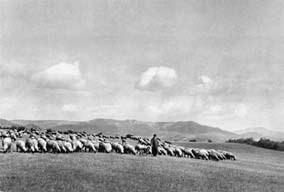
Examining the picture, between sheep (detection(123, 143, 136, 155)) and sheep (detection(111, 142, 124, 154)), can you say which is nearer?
sheep (detection(111, 142, 124, 154))

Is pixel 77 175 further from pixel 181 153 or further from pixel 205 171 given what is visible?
pixel 181 153

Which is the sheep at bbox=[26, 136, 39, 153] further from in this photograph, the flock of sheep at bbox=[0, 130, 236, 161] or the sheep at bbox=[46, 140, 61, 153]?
the sheep at bbox=[46, 140, 61, 153]

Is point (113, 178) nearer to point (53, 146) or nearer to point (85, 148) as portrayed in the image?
point (53, 146)

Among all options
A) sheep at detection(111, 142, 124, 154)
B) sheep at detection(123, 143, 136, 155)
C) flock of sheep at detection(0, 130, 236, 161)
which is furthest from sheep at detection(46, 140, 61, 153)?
sheep at detection(123, 143, 136, 155)

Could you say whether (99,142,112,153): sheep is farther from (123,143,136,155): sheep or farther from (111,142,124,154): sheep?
(123,143,136,155): sheep

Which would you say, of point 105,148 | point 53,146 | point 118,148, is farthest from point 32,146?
point 118,148

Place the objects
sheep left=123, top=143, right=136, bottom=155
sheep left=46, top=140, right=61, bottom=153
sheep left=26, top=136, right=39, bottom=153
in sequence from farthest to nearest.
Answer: sheep left=123, top=143, right=136, bottom=155, sheep left=46, top=140, right=61, bottom=153, sheep left=26, top=136, right=39, bottom=153

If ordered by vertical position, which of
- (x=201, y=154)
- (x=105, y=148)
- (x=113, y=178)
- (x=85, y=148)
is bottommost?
(x=113, y=178)

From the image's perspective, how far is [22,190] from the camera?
13.4m

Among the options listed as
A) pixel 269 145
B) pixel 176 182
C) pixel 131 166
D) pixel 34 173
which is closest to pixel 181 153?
pixel 131 166

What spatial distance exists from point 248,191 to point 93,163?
9263 millimetres

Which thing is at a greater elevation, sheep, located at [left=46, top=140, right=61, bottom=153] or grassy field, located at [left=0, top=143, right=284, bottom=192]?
sheep, located at [left=46, top=140, right=61, bottom=153]

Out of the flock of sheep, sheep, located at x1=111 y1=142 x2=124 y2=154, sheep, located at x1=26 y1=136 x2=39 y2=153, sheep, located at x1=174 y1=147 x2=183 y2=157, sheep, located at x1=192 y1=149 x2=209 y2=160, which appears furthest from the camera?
sheep, located at x1=174 y1=147 x2=183 y2=157

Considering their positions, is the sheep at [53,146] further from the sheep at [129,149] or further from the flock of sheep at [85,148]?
the sheep at [129,149]
